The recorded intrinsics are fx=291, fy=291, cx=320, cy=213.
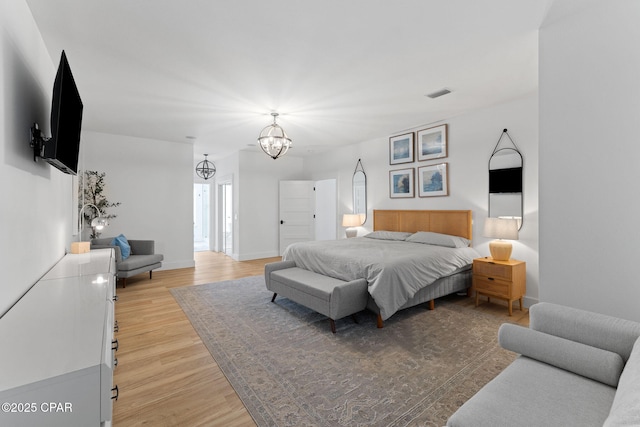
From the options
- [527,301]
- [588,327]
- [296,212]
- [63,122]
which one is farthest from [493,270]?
[296,212]

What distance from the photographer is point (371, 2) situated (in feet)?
6.43

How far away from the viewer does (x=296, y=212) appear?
7414mm

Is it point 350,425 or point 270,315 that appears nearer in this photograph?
point 350,425

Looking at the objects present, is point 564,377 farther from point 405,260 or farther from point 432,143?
point 432,143

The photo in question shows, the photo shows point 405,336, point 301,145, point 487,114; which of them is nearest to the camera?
point 405,336

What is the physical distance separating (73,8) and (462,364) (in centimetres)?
392

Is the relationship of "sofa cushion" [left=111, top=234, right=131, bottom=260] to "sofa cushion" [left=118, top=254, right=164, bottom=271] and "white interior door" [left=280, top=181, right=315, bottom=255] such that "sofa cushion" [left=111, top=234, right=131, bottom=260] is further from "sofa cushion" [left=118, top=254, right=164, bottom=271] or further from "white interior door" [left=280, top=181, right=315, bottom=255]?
"white interior door" [left=280, top=181, right=315, bottom=255]

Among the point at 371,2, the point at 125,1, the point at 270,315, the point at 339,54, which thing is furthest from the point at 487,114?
the point at 125,1

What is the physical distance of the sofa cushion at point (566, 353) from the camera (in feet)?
4.55

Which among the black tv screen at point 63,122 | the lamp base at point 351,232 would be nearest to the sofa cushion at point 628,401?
the black tv screen at point 63,122

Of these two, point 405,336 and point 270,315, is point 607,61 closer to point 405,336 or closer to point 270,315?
point 405,336

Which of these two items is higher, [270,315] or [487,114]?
[487,114]

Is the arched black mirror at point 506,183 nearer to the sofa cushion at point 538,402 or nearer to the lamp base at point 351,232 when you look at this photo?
the lamp base at point 351,232

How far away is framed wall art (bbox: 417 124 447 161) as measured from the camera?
466cm
